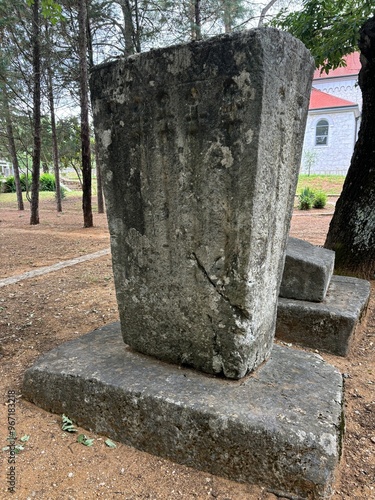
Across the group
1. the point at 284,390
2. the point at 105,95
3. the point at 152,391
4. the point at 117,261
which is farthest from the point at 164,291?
the point at 105,95

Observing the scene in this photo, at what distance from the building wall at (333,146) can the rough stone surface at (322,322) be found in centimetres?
2233

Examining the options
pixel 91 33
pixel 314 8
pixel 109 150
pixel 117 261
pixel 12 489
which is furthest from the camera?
pixel 91 33

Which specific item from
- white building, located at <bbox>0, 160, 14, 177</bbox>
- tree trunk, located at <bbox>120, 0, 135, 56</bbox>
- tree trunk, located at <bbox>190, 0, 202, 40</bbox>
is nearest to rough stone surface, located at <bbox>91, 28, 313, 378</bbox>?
tree trunk, located at <bbox>190, 0, 202, 40</bbox>

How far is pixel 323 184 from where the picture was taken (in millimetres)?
19078

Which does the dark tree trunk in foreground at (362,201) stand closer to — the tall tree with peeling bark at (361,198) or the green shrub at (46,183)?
the tall tree with peeling bark at (361,198)

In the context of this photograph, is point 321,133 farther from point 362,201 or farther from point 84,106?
point 362,201

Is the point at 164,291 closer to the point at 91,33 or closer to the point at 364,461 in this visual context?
the point at 364,461

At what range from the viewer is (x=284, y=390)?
154 centimetres

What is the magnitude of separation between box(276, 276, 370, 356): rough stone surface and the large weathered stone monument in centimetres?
80

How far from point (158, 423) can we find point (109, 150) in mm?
1259

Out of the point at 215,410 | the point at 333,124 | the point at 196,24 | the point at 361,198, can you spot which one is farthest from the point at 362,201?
the point at 333,124

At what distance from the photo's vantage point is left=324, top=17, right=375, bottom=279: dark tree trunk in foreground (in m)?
3.78

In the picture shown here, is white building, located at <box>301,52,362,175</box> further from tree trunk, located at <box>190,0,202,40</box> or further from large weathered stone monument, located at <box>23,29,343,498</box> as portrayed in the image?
large weathered stone monument, located at <box>23,29,343,498</box>

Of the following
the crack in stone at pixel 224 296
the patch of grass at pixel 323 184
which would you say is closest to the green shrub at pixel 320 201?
the patch of grass at pixel 323 184
